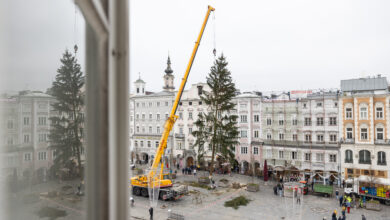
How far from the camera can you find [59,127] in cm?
74

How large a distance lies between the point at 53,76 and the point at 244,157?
27.3 m

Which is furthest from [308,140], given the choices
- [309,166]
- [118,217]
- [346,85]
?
[118,217]

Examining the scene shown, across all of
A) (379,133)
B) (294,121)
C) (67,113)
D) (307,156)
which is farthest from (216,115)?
(67,113)

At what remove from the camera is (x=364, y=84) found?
2188 centimetres

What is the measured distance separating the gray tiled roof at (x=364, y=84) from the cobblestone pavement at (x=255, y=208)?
9.62 meters

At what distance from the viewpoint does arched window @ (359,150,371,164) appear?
68.5 ft

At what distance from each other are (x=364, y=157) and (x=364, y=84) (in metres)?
5.91

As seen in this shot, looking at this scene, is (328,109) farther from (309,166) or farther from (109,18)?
(109,18)

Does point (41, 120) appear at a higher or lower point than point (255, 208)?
higher

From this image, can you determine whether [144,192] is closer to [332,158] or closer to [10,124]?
[332,158]

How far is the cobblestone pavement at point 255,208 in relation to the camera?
14578 millimetres

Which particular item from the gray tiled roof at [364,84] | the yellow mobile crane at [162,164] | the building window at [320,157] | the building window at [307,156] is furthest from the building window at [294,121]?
the yellow mobile crane at [162,164]

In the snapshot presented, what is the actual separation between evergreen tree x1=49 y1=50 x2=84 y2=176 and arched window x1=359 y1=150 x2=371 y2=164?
970 inches

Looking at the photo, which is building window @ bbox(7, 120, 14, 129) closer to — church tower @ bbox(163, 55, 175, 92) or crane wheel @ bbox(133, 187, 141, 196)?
crane wheel @ bbox(133, 187, 141, 196)
